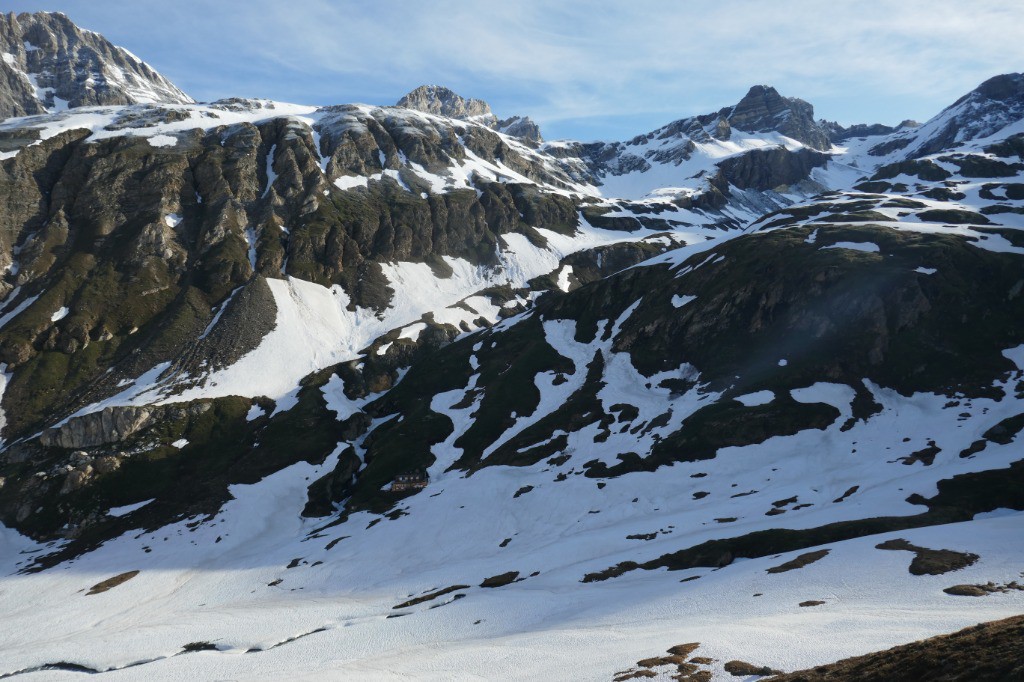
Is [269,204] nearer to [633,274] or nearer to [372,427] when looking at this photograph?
[372,427]

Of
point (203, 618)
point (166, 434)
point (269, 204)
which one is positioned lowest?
point (203, 618)

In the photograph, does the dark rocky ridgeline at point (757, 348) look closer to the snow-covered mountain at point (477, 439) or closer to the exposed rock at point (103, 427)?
the snow-covered mountain at point (477, 439)

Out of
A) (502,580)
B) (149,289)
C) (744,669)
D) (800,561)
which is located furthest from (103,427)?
(744,669)

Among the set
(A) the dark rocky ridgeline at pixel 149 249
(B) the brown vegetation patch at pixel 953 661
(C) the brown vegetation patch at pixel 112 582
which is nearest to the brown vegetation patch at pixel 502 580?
(B) the brown vegetation patch at pixel 953 661

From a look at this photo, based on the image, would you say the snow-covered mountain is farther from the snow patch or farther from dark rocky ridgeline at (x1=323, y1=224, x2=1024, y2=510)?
the snow patch

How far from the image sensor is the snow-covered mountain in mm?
39562

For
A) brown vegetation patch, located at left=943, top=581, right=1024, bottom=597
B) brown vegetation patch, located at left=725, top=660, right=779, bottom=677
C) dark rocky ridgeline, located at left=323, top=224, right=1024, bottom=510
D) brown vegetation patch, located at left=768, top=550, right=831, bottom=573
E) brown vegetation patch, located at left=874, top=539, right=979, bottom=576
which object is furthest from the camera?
dark rocky ridgeline, located at left=323, top=224, right=1024, bottom=510

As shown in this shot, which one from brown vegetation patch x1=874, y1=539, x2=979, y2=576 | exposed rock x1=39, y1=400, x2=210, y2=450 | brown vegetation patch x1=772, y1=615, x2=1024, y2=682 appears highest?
exposed rock x1=39, y1=400, x2=210, y2=450

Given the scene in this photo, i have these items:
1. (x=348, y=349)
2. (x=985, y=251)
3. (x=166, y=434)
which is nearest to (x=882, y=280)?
(x=985, y=251)

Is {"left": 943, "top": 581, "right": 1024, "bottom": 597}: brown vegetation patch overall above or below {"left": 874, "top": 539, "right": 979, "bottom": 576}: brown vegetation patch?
above

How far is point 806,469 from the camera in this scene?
6706 centimetres

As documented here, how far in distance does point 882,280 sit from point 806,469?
44290mm

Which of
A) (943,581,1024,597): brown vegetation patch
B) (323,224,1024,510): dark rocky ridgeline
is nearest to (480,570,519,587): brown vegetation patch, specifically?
(323,224,1024,510): dark rocky ridgeline

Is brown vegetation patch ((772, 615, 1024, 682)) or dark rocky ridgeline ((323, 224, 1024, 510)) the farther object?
dark rocky ridgeline ((323, 224, 1024, 510))
